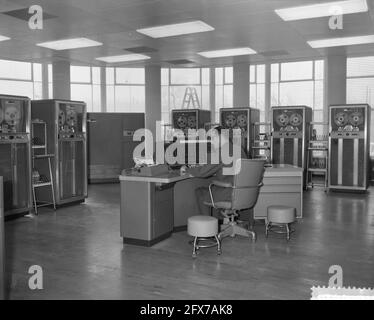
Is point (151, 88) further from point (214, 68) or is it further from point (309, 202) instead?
point (309, 202)

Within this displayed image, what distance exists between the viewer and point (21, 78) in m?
11.8

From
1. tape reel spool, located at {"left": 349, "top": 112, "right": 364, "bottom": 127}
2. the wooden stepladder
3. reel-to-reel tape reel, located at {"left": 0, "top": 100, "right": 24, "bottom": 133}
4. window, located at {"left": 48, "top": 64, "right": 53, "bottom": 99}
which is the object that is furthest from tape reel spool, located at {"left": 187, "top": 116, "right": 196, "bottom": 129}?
reel-to-reel tape reel, located at {"left": 0, "top": 100, "right": 24, "bottom": 133}

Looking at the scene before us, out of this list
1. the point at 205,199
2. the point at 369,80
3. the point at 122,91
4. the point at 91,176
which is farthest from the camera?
the point at 122,91

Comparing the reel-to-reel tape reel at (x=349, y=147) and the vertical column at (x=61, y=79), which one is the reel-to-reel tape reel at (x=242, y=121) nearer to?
the reel-to-reel tape reel at (x=349, y=147)

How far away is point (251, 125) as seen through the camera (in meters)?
10.1

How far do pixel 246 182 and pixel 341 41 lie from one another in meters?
5.75

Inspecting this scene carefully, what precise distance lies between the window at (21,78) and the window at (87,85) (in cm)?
99

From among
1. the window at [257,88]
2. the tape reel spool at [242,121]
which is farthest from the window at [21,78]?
the window at [257,88]

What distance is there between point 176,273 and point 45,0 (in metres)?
4.57

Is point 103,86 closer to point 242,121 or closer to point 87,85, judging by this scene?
point 87,85

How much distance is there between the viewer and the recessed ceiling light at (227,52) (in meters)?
9.76

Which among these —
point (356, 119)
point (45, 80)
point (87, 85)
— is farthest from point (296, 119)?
point (45, 80)
